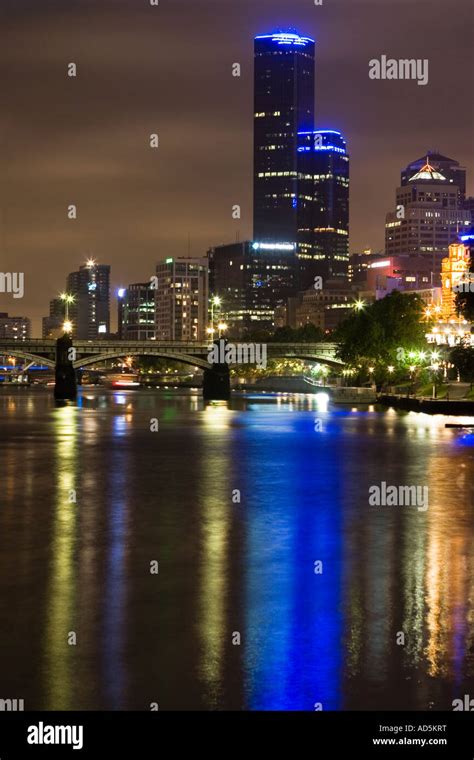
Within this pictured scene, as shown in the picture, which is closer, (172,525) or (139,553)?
(139,553)

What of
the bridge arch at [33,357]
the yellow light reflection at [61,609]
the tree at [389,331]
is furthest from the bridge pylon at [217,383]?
the yellow light reflection at [61,609]

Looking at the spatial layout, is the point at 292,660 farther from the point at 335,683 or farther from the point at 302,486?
the point at 302,486

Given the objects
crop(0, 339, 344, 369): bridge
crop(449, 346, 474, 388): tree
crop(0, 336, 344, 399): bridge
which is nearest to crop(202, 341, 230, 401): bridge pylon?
crop(0, 336, 344, 399): bridge

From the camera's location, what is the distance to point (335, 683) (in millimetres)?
12594

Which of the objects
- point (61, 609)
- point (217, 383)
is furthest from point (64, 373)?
point (61, 609)

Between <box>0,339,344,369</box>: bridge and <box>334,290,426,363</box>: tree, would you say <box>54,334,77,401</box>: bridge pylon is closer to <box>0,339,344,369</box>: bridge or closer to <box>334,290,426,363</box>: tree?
<box>0,339,344,369</box>: bridge

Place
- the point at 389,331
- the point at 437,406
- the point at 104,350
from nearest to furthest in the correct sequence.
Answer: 1. the point at 437,406
2. the point at 389,331
3. the point at 104,350

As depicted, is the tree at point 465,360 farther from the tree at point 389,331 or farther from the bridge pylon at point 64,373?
the bridge pylon at point 64,373

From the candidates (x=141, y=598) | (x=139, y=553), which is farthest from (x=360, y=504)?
(x=141, y=598)

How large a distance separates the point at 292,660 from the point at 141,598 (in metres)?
4.35

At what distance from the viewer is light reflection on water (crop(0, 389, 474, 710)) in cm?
1263

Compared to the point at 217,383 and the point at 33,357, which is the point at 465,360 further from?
the point at 33,357

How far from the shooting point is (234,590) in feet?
57.9

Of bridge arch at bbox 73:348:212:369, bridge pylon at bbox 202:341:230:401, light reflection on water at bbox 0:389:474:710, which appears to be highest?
bridge arch at bbox 73:348:212:369
